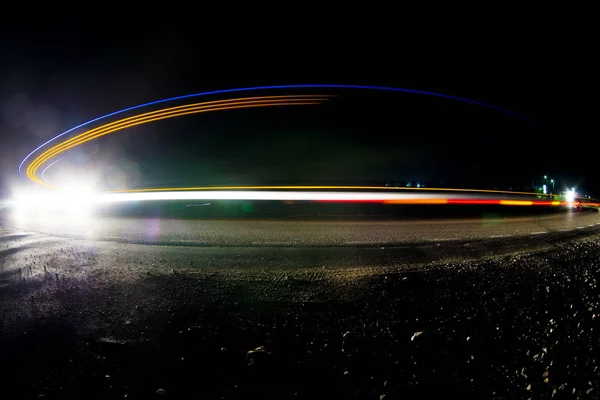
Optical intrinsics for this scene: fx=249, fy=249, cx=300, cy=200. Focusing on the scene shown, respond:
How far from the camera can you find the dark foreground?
3.79ft

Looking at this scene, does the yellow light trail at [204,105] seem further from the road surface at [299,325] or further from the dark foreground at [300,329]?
the dark foreground at [300,329]

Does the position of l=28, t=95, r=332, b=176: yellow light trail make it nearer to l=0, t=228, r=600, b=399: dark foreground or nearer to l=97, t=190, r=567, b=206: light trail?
l=97, t=190, r=567, b=206: light trail

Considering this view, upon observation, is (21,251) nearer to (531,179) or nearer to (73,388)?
(73,388)

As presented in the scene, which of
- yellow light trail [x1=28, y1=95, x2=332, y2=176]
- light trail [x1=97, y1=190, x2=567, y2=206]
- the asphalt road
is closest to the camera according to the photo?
the asphalt road

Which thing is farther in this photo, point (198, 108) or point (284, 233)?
point (198, 108)

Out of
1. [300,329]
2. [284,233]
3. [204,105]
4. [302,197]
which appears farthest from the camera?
[302,197]

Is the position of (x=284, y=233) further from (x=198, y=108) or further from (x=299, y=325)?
(x=198, y=108)

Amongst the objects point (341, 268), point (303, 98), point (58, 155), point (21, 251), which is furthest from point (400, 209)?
point (58, 155)

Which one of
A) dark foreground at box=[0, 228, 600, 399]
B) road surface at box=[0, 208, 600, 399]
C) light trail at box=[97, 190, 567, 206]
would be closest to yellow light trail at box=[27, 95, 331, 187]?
light trail at box=[97, 190, 567, 206]

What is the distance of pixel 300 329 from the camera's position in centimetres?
161

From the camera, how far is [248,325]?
167cm

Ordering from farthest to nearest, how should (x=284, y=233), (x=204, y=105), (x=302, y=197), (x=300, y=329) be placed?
(x=302, y=197), (x=204, y=105), (x=284, y=233), (x=300, y=329)

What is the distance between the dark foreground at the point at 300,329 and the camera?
1156 millimetres

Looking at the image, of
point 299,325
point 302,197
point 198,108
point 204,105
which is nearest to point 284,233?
point 302,197
